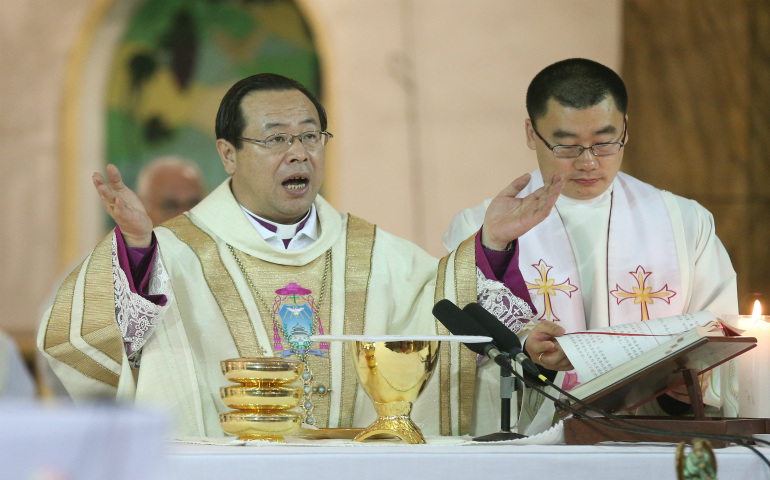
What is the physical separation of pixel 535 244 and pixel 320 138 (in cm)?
100

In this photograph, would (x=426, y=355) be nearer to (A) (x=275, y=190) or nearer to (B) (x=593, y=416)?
(B) (x=593, y=416)

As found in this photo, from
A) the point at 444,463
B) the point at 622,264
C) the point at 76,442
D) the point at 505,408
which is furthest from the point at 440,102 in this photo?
the point at 76,442

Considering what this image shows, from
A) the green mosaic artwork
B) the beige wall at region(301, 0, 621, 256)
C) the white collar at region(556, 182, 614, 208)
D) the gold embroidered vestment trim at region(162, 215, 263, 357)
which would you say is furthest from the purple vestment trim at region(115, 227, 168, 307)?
the green mosaic artwork

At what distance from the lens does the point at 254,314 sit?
3246 millimetres

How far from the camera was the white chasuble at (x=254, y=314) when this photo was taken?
2.88 meters

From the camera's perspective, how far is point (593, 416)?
2.21m

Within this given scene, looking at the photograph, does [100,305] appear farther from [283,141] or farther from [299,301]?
[283,141]

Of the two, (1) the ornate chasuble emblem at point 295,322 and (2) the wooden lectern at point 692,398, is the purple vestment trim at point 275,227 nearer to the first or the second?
(1) the ornate chasuble emblem at point 295,322

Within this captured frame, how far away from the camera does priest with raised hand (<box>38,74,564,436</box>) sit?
2863 millimetres

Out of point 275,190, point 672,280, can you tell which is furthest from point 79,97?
point 672,280

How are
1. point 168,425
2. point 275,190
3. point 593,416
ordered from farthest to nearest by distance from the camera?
point 275,190
point 593,416
point 168,425

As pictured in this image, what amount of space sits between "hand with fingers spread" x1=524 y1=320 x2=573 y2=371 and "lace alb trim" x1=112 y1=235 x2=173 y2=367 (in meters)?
1.19

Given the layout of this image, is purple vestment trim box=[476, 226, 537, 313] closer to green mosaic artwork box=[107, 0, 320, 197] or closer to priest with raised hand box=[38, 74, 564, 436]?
priest with raised hand box=[38, 74, 564, 436]

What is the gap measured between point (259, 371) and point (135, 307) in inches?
32.0
